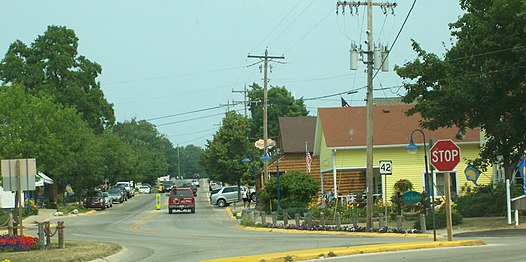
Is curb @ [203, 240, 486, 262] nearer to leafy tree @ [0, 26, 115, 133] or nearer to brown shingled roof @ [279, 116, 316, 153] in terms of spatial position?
brown shingled roof @ [279, 116, 316, 153]

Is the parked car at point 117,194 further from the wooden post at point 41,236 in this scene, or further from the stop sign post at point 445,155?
the stop sign post at point 445,155

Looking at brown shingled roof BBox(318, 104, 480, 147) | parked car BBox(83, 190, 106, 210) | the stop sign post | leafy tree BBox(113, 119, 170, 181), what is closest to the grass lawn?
the stop sign post

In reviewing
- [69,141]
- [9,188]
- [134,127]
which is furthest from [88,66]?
[134,127]

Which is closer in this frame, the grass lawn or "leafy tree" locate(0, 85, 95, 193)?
the grass lawn

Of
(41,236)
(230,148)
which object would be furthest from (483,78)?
(230,148)

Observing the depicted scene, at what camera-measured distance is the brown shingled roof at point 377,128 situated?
44.9 metres

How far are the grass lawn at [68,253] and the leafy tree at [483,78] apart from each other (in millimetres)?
14589

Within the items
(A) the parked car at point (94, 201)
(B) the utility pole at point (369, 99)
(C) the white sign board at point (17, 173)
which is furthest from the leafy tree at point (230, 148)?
(C) the white sign board at point (17, 173)

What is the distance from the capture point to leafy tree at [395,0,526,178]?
87.4 feet

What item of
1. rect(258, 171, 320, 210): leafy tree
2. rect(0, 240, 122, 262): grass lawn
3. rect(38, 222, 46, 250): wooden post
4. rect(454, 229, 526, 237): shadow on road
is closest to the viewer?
rect(0, 240, 122, 262): grass lawn

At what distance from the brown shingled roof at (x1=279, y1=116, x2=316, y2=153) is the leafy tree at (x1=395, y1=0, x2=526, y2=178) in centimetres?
2550

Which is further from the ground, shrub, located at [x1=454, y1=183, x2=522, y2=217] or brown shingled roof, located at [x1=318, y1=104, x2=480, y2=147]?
brown shingled roof, located at [x1=318, y1=104, x2=480, y2=147]

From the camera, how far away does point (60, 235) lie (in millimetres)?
21500

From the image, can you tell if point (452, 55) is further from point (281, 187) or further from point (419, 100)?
point (281, 187)
